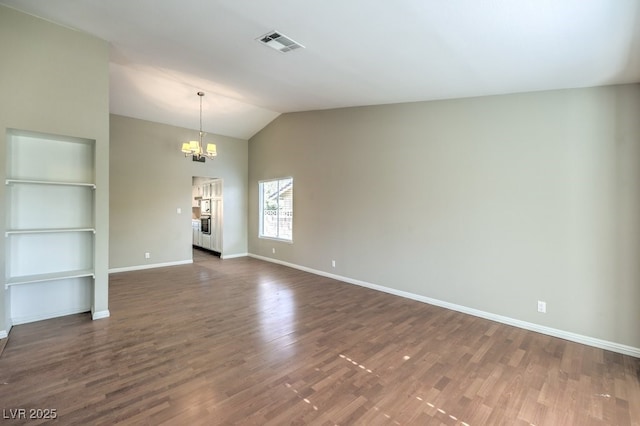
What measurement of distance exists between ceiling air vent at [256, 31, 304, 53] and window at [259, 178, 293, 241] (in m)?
3.81

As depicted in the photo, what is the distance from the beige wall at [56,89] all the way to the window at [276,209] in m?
3.74

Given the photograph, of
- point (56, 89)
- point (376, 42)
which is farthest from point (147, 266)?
point (376, 42)

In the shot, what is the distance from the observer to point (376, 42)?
8.78 feet

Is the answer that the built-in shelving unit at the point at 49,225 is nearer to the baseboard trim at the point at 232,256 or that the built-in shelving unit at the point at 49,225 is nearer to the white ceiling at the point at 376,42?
the white ceiling at the point at 376,42

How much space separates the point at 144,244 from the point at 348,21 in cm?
613

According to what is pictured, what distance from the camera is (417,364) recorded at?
262cm

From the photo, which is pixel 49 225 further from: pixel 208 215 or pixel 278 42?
pixel 208 215

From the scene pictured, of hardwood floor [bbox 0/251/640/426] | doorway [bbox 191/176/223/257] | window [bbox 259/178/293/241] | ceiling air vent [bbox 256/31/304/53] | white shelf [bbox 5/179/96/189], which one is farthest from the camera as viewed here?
doorway [bbox 191/176/223/257]

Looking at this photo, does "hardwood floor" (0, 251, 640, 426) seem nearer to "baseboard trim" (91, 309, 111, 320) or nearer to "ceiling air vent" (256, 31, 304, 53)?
"baseboard trim" (91, 309, 111, 320)

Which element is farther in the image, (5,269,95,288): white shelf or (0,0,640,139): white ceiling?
(5,269,95,288): white shelf

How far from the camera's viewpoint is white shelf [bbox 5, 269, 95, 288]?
3.12m

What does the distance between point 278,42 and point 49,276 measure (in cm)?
376

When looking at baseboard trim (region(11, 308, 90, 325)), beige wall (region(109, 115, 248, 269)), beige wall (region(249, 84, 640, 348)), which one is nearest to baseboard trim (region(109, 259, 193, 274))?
beige wall (region(109, 115, 248, 269))

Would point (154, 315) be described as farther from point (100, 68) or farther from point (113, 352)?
point (100, 68)
